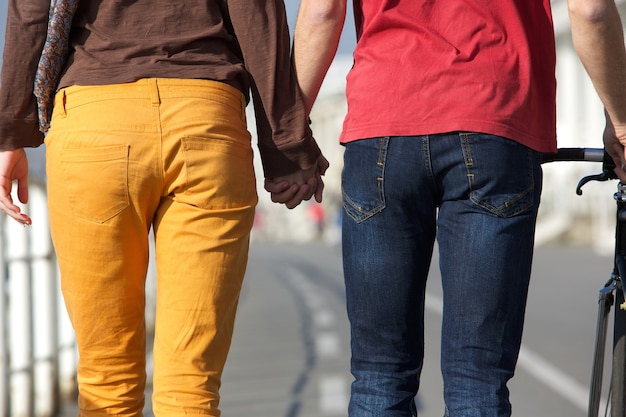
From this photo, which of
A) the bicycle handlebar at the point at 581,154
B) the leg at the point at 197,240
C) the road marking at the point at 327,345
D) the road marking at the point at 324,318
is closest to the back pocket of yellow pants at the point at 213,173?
the leg at the point at 197,240

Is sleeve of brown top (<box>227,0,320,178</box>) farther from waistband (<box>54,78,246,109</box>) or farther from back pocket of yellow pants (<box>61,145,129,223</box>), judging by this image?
back pocket of yellow pants (<box>61,145,129,223</box>)

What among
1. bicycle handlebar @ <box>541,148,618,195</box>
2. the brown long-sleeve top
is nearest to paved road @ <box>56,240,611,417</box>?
bicycle handlebar @ <box>541,148,618,195</box>

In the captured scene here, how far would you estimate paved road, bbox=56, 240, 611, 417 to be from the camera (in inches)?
285

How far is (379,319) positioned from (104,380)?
0.69 meters

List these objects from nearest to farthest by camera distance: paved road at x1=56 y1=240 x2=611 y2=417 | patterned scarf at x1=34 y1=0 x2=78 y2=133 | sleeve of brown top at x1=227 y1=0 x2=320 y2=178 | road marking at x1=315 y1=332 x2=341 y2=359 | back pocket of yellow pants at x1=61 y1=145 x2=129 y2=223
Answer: back pocket of yellow pants at x1=61 y1=145 x2=129 y2=223 < patterned scarf at x1=34 y1=0 x2=78 y2=133 < sleeve of brown top at x1=227 y1=0 x2=320 y2=178 < paved road at x1=56 y1=240 x2=611 y2=417 < road marking at x1=315 y1=332 x2=341 y2=359

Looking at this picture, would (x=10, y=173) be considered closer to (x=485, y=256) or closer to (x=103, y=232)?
(x=103, y=232)

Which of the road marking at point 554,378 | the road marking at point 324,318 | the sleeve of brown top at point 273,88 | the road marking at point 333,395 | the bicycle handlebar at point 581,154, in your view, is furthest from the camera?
the road marking at point 324,318

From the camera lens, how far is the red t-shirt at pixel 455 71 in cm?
279

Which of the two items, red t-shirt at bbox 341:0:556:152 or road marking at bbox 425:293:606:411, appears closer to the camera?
red t-shirt at bbox 341:0:556:152

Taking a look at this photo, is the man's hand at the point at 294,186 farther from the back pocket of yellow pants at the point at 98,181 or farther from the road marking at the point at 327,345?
the road marking at the point at 327,345

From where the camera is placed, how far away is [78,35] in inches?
115

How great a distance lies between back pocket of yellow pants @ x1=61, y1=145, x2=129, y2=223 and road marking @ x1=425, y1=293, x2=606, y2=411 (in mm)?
4878

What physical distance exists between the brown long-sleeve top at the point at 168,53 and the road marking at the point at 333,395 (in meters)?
4.12

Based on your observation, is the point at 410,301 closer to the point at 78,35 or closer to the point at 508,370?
the point at 508,370
